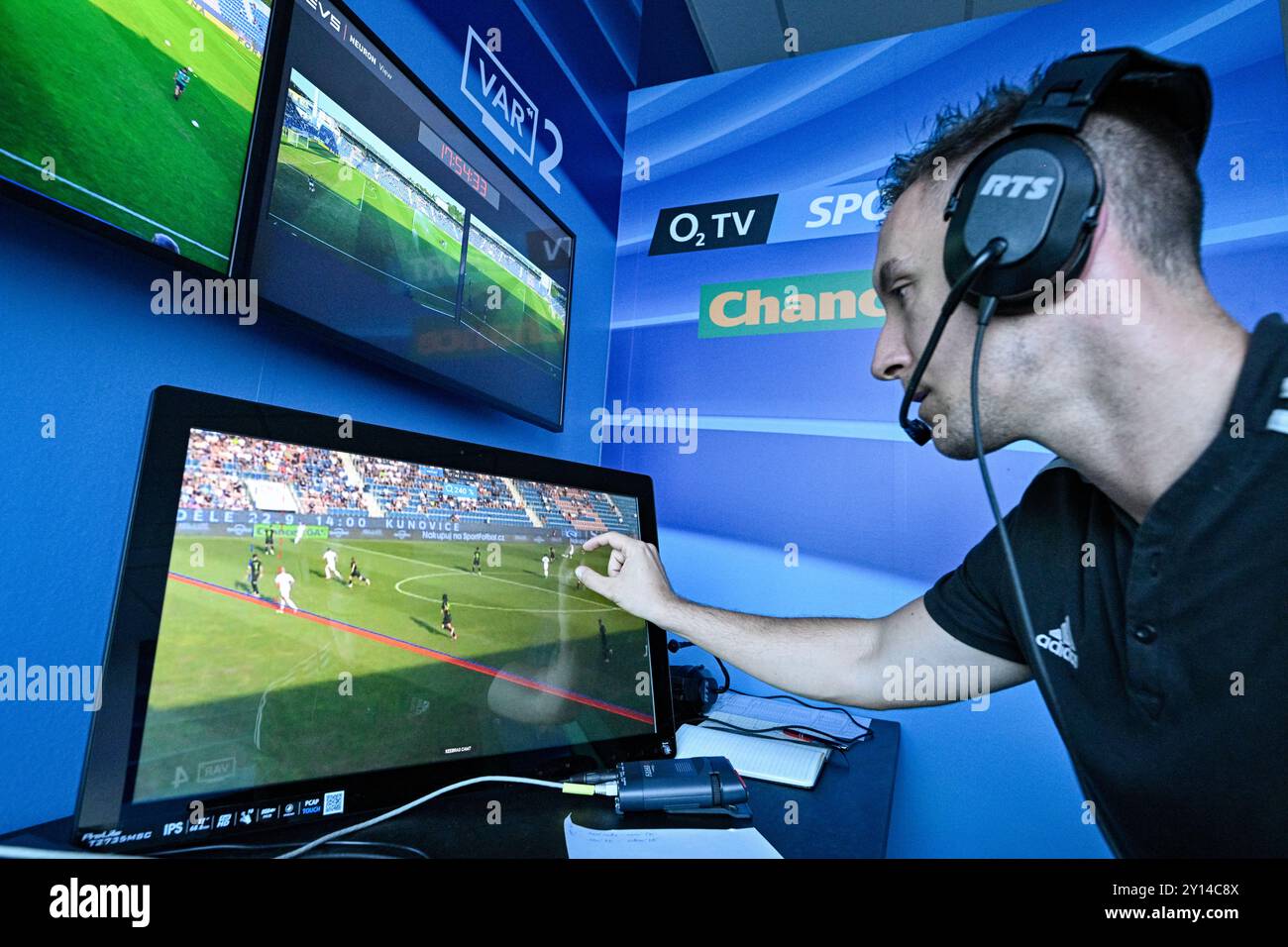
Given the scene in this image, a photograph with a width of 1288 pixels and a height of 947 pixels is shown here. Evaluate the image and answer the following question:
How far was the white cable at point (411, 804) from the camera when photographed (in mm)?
538

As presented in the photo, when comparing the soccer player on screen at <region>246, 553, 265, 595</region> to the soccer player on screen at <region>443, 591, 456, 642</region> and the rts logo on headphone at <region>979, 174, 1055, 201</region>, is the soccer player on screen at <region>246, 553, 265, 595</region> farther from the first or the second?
the rts logo on headphone at <region>979, 174, 1055, 201</region>

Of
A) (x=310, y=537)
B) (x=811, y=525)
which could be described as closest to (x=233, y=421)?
(x=310, y=537)

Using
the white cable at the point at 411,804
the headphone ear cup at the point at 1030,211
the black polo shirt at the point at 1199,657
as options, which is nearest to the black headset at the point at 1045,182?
the headphone ear cup at the point at 1030,211

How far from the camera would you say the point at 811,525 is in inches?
70.3

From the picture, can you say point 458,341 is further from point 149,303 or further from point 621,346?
point 621,346

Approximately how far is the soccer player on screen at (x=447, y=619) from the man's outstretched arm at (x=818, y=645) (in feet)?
0.86

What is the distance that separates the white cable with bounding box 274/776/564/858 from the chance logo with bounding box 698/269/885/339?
60.2 inches

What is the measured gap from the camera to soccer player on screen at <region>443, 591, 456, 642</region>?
684 millimetres

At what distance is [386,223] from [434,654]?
0.75 m

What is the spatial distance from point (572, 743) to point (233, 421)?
20.6 inches

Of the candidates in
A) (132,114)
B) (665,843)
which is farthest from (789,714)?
(132,114)

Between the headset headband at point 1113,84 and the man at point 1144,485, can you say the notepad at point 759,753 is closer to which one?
the man at point 1144,485

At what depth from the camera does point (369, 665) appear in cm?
62
